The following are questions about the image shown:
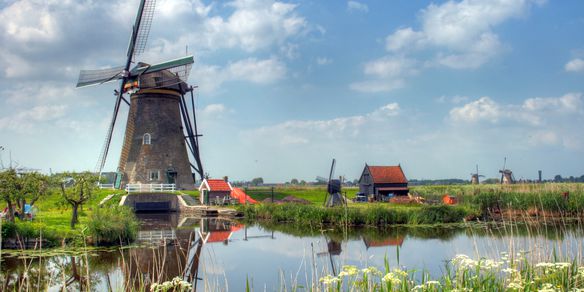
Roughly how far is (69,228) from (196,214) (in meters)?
12.6

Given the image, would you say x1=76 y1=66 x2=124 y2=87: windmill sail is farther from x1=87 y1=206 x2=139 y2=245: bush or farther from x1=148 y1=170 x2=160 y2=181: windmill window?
x1=87 y1=206 x2=139 y2=245: bush

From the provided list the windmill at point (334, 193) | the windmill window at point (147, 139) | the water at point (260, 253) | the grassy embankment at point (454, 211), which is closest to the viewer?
the water at point (260, 253)

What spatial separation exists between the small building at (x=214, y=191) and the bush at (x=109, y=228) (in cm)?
1591

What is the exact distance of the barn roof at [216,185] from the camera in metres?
30.7

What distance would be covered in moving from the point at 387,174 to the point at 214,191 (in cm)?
1128

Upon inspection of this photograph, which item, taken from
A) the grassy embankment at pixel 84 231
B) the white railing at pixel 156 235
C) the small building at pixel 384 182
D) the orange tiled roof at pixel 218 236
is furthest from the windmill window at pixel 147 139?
the grassy embankment at pixel 84 231

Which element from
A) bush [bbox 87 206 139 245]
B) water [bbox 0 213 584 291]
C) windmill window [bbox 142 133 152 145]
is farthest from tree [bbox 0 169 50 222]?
windmill window [bbox 142 133 152 145]

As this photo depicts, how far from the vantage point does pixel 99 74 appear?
34.4 m

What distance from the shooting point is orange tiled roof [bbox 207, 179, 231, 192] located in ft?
101

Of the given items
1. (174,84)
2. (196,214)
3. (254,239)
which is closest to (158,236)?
(254,239)

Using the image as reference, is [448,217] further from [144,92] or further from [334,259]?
[144,92]

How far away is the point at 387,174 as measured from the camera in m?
31.5

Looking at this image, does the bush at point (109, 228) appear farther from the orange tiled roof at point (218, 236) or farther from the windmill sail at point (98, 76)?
the windmill sail at point (98, 76)

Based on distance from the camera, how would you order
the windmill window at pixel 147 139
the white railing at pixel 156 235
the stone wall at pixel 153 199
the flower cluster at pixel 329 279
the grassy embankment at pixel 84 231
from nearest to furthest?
1. the flower cluster at pixel 329 279
2. the grassy embankment at pixel 84 231
3. the white railing at pixel 156 235
4. the stone wall at pixel 153 199
5. the windmill window at pixel 147 139
